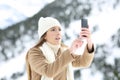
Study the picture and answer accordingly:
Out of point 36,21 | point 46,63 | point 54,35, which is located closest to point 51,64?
point 46,63

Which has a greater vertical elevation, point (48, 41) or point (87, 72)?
point (48, 41)

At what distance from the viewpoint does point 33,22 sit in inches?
168

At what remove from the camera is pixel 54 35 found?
184 centimetres

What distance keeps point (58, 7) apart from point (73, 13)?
188mm

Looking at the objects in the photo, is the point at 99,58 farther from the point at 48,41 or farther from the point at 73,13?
the point at 48,41

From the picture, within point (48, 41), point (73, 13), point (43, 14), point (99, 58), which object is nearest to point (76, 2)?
point (73, 13)

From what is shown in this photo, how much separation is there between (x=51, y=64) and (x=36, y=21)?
2.60m

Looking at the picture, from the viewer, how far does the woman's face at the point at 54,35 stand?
6.04ft

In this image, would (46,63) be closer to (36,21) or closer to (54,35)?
(54,35)

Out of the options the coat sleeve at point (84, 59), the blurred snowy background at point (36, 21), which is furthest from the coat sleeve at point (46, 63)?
the blurred snowy background at point (36, 21)

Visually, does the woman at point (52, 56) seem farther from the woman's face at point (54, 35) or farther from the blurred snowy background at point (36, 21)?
the blurred snowy background at point (36, 21)

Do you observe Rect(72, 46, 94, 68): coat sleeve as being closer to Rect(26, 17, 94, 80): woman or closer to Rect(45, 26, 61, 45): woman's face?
Rect(26, 17, 94, 80): woman

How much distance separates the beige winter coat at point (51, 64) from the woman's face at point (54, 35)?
6cm

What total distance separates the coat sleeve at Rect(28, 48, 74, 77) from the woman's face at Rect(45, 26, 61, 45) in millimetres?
97
